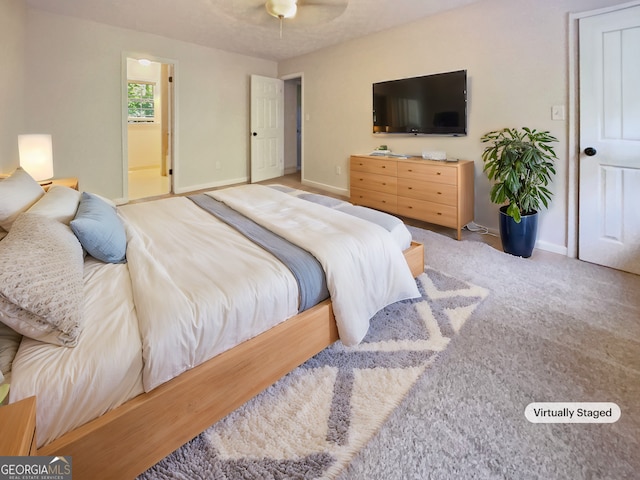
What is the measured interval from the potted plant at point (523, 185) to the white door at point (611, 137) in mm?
278

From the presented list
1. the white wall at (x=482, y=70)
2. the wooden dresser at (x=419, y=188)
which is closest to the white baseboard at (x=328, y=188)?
the white wall at (x=482, y=70)

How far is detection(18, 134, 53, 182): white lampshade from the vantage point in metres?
2.96

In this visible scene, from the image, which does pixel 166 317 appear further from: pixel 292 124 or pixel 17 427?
pixel 292 124

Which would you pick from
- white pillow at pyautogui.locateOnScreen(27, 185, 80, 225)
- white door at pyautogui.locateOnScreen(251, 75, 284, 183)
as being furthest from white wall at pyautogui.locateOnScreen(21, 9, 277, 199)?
white pillow at pyautogui.locateOnScreen(27, 185, 80, 225)

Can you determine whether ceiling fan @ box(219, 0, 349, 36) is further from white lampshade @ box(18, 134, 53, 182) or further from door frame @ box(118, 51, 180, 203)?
white lampshade @ box(18, 134, 53, 182)

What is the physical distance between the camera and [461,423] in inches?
52.3

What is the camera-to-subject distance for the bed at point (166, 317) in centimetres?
97

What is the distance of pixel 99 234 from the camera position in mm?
1512

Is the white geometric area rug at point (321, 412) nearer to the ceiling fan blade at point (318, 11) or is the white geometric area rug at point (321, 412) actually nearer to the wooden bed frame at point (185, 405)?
the wooden bed frame at point (185, 405)

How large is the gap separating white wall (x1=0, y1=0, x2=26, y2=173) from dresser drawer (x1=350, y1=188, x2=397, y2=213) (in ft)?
11.7

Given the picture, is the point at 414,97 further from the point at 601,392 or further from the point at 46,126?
the point at 46,126

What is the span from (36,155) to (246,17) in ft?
8.45

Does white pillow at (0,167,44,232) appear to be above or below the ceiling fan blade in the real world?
below

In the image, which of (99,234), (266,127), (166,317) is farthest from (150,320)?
(266,127)
